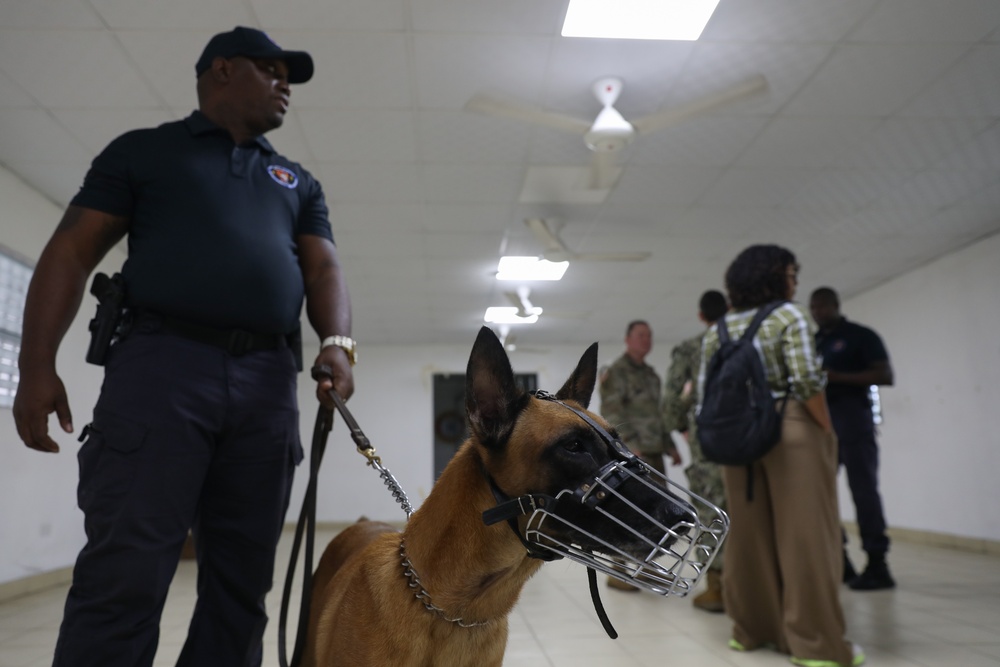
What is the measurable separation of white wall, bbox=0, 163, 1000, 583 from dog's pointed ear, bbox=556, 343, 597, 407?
2373 millimetres

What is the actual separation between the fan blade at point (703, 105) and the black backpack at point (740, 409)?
1229 mm

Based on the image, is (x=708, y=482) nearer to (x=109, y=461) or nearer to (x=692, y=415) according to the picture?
(x=692, y=415)

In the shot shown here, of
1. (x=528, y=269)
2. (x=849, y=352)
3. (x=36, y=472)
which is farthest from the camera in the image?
(x=528, y=269)

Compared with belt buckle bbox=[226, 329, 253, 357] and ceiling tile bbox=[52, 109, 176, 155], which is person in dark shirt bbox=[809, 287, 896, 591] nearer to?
belt buckle bbox=[226, 329, 253, 357]

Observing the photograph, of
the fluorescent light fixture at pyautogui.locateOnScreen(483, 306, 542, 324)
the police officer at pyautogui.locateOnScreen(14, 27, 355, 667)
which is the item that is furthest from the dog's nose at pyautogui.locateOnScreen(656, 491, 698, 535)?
the fluorescent light fixture at pyautogui.locateOnScreen(483, 306, 542, 324)

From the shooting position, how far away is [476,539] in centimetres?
96

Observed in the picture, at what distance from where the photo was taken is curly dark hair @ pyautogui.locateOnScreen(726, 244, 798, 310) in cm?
253

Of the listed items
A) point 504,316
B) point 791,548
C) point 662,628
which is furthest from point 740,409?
point 504,316

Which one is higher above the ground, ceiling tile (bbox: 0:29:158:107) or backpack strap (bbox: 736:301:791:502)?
ceiling tile (bbox: 0:29:158:107)

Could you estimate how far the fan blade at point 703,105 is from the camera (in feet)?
10.4

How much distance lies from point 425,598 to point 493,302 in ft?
24.9

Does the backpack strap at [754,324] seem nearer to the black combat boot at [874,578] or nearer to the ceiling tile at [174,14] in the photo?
the black combat boot at [874,578]

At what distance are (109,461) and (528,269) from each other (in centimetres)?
609

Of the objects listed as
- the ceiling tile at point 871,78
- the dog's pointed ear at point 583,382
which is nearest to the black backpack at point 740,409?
the dog's pointed ear at point 583,382
